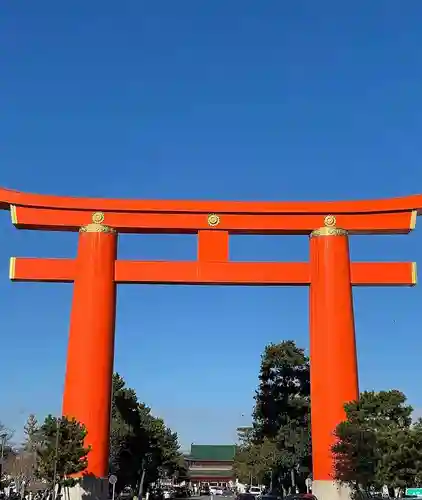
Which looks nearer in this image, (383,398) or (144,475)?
(383,398)

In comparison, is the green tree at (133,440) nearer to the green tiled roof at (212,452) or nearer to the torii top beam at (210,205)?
the torii top beam at (210,205)

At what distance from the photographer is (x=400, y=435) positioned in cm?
2097

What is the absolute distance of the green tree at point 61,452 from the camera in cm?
2320

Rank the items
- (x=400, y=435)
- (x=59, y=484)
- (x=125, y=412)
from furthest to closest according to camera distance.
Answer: (x=125, y=412) < (x=59, y=484) < (x=400, y=435)

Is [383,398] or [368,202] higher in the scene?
[368,202]

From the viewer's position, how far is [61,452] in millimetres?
23266

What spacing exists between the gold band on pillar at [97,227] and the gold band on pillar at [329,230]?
8.26 metres

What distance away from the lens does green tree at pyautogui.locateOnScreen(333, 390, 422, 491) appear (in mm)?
20734

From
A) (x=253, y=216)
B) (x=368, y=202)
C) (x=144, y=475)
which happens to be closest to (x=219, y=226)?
(x=253, y=216)

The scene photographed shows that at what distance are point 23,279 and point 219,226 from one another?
316 inches

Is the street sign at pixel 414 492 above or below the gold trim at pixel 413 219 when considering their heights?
below

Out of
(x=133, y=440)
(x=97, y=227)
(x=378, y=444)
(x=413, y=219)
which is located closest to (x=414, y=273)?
(x=413, y=219)

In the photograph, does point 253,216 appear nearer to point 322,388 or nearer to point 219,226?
point 219,226

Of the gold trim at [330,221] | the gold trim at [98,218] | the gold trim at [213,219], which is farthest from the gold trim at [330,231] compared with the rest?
the gold trim at [98,218]
